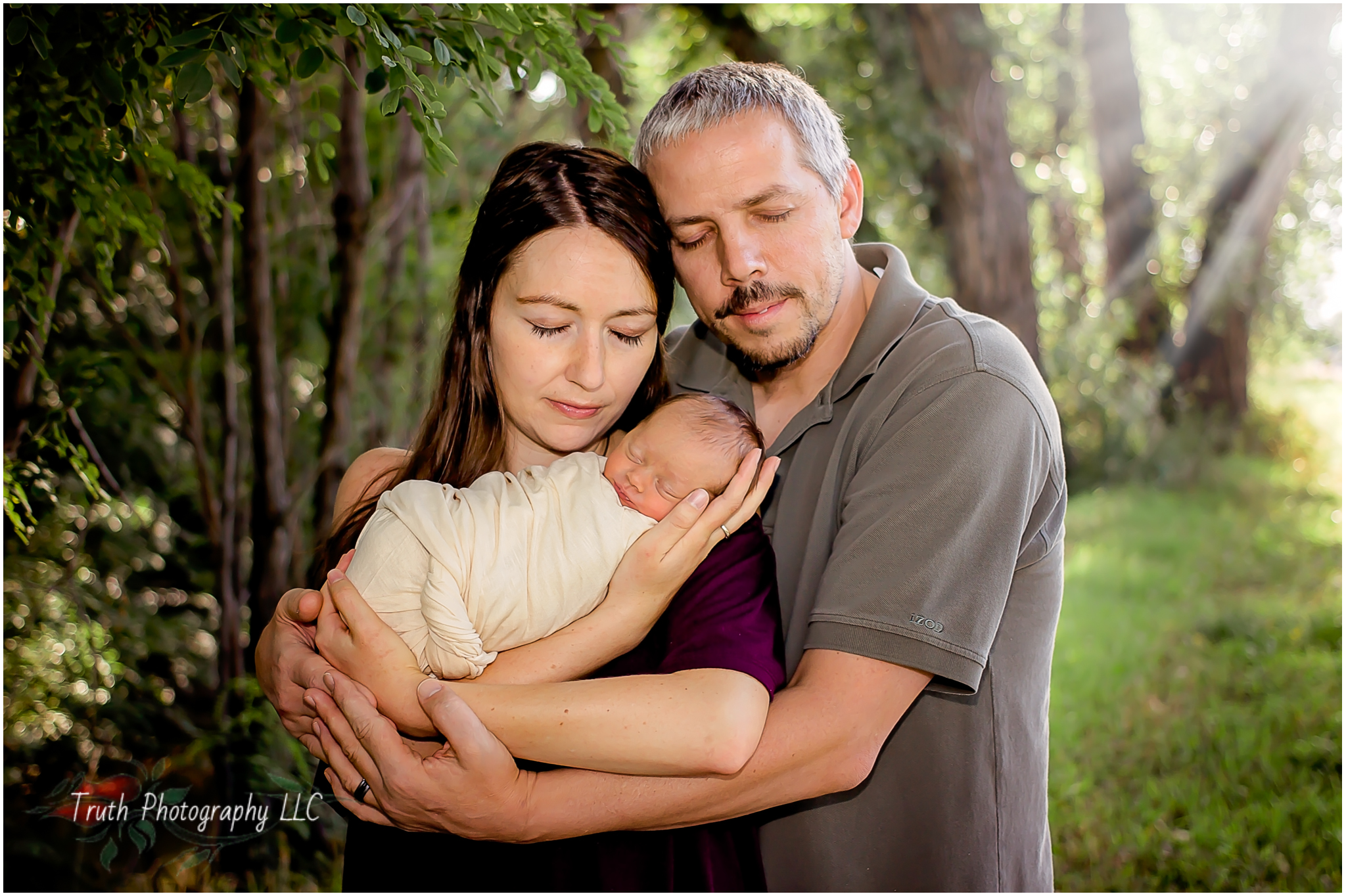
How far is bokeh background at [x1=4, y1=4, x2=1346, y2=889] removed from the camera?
6.02 ft

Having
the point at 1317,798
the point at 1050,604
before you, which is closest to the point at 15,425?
the point at 1050,604

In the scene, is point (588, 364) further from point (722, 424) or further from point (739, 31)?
point (739, 31)

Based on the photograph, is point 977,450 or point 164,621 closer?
point 977,450

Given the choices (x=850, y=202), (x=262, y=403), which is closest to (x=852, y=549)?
(x=850, y=202)

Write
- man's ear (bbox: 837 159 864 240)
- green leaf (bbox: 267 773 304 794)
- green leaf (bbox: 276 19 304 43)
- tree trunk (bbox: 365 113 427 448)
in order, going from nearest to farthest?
green leaf (bbox: 276 19 304 43) → man's ear (bbox: 837 159 864 240) → green leaf (bbox: 267 773 304 794) → tree trunk (bbox: 365 113 427 448)

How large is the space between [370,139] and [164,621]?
209 centimetres

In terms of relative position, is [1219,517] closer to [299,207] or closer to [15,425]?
[299,207]

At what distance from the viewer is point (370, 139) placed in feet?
12.3

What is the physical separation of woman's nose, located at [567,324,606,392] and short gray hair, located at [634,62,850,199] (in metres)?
0.46

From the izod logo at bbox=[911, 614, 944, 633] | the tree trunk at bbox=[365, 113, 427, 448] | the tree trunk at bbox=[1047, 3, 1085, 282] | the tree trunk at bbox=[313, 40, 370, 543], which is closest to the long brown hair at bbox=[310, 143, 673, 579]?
the izod logo at bbox=[911, 614, 944, 633]

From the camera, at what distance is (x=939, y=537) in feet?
4.78

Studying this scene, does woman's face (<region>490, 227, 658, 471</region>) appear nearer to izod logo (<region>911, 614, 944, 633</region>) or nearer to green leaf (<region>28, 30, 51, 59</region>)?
izod logo (<region>911, 614, 944, 633</region>)

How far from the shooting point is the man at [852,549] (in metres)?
1.44

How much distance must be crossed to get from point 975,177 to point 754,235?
3862 millimetres
